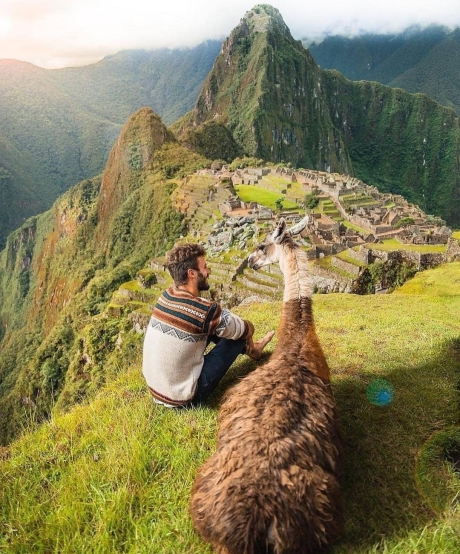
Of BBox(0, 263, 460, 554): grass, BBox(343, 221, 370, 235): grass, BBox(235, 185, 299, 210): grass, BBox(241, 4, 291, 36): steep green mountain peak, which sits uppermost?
BBox(241, 4, 291, 36): steep green mountain peak

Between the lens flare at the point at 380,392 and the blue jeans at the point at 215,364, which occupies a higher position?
the blue jeans at the point at 215,364

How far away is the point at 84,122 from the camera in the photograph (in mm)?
174000

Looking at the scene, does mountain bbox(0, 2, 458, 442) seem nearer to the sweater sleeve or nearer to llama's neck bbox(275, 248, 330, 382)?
the sweater sleeve

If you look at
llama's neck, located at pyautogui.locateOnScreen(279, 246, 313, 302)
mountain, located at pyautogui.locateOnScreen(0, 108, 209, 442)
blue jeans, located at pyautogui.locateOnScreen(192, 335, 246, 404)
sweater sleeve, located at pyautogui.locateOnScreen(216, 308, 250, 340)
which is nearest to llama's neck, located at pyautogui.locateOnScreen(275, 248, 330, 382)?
llama's neck, located at pyautogui.locateOnScreen(279, 246, 313, 302)

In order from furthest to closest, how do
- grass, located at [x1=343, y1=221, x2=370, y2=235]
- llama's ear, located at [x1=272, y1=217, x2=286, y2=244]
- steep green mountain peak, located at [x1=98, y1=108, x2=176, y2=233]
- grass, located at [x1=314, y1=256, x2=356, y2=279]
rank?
steep green mountain peak, located at [x1=98, y1=108, x2=176, y2=233] < grass, located at [x1=343, y1=221, x2=370, y2=235] < grass, located at [x1=314, y1=256, x2=356, y2=279] < llama's ear, located at [x1=272, y1=217, x2=286, y2=244]

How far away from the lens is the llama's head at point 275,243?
395cm

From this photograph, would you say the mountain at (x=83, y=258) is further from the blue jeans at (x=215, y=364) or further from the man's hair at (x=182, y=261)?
the man's hair at (x=182, y=261)

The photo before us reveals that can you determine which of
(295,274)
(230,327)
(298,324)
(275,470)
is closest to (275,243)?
(295,274)

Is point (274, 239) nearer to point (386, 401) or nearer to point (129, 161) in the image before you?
point (386, 401)

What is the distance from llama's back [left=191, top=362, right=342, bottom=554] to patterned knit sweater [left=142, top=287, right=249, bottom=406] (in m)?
0.67

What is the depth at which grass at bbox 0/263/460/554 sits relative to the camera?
2330 mm

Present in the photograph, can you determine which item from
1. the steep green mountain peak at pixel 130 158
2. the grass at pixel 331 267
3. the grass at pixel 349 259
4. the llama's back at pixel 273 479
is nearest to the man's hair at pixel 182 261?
the llama's back at pixel 273 479

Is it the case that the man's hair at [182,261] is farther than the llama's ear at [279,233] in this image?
No

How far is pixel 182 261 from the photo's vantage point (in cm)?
331
